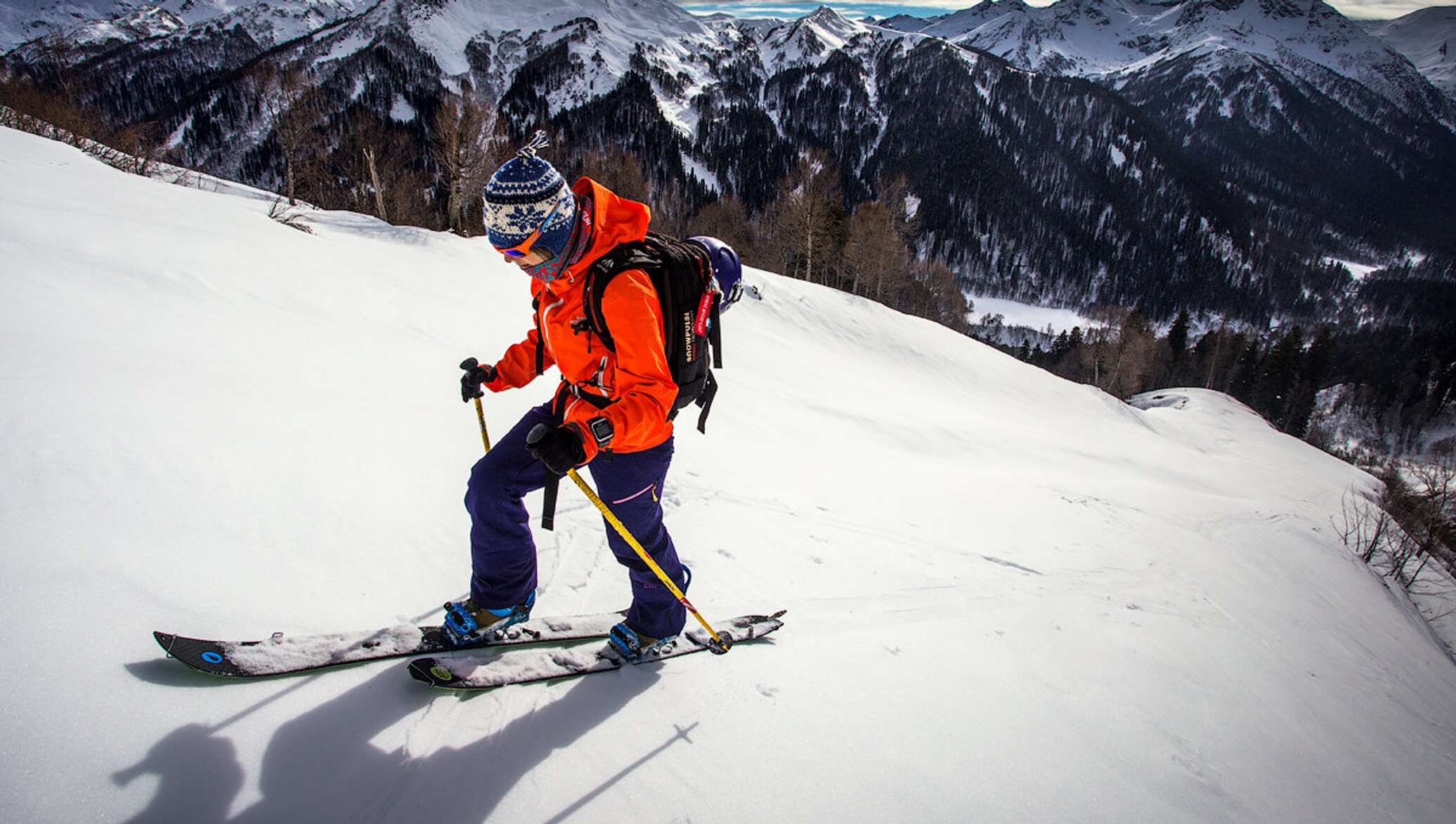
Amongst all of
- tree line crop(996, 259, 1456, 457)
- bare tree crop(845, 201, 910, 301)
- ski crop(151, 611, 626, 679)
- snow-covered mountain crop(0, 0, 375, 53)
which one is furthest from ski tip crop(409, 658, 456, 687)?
snow-covered mountain crop(0, 0, 375, 53)

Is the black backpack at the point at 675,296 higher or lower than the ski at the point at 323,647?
higher

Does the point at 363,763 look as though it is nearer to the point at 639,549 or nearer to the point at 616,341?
the point at 639,549

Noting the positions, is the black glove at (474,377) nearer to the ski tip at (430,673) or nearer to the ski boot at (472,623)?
the ski boot at (472,623)

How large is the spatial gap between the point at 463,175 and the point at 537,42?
14960cm

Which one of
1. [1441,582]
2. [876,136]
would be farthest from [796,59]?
[1441,582]

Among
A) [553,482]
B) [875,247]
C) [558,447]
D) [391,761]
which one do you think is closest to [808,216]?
[875,247]

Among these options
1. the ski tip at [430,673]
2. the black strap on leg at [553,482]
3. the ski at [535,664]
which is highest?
the black strap on leg at [553,482]

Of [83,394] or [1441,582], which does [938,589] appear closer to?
[83,394]

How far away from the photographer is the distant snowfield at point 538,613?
→ 206 centimetres

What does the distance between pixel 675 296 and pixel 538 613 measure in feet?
6.73

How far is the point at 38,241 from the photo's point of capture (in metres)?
4.98

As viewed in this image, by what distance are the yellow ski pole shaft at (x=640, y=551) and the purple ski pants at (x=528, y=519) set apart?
1.6 inches

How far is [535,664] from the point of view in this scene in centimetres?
274

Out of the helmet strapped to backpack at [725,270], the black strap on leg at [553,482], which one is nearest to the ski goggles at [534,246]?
the black strap on leg at [553,482]
